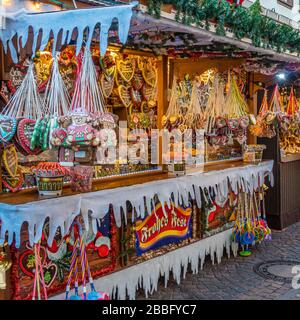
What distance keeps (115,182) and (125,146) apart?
0.86 metres

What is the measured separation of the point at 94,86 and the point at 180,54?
8.11ft

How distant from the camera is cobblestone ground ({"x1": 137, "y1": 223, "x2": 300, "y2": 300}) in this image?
243 inches

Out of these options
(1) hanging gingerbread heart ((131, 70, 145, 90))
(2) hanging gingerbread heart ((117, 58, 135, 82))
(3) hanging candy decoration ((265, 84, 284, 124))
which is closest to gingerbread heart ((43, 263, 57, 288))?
(2) hanging gingerbread heart ((117, 58, 135, 82))

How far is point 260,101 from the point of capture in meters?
9.55

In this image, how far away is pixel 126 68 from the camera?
6.35 metres

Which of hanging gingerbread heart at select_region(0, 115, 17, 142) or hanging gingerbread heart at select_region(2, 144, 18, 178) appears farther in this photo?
hanging gingerbread heart at select_region(2, 144, 18, 178)

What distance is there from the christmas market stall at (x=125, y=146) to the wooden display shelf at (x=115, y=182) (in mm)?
26

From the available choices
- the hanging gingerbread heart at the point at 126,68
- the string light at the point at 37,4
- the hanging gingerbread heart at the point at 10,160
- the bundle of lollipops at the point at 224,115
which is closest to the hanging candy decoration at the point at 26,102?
the hanging gingerbread heart at the point at 10,160

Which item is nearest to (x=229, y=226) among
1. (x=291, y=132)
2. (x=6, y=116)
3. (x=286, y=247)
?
(x=286, y=247)

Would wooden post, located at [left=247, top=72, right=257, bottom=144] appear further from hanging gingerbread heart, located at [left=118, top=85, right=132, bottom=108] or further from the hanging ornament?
the hanging ornament

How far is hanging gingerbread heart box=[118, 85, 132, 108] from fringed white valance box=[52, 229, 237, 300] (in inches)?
82.6

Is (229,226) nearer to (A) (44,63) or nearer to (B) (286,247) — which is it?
(B) (286,247)

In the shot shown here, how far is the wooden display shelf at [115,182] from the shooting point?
4.45m

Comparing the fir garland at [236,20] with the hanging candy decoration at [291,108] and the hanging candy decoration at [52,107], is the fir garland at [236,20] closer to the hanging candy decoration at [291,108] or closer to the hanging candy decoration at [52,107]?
the hanging candy decoration at [52,107]
